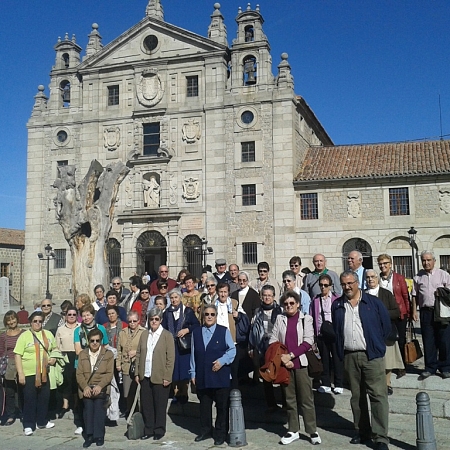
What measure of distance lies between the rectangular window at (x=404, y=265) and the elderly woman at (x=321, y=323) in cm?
1865

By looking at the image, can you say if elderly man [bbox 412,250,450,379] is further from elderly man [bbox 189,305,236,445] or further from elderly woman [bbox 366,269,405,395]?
elderly man [bbox 189,305,236,445]

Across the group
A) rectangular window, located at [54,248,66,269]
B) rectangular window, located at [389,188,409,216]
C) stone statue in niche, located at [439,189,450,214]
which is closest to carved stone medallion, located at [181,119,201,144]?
rectangular window, located at [54,248,66,269]

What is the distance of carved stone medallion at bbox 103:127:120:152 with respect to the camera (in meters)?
30.5

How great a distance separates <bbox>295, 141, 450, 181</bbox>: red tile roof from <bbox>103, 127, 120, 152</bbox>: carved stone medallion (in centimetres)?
1015

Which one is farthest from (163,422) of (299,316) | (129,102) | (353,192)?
(129,102)

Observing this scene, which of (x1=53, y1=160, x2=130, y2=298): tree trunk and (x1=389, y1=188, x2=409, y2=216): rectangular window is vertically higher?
(x1=389, y1=188, x2=409, y2=216): rectangular window

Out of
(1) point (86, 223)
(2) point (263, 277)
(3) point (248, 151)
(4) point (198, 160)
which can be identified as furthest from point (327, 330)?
(4) point (198, 160)

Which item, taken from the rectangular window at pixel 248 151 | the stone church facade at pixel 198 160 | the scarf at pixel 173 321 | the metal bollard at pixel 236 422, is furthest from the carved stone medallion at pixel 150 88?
the metal bollard at pixel 236 422

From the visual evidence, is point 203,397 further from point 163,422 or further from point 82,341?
point 82,341

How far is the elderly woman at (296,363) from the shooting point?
7.26 metres

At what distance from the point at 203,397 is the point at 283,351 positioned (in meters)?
1.38

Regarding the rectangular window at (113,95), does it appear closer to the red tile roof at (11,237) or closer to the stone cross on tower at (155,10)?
the stone cross on tower at (155,10)

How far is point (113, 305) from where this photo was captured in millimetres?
9414

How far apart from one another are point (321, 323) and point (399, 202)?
1971 centimetres
